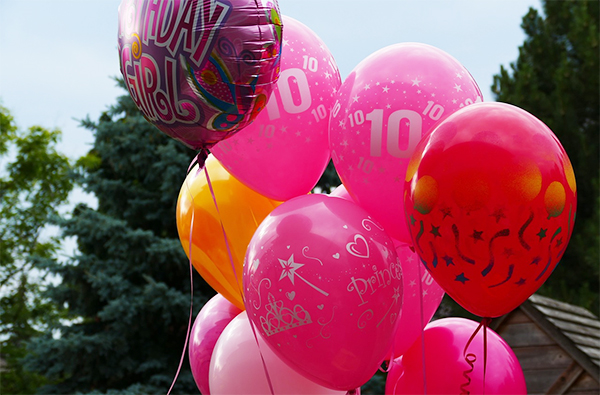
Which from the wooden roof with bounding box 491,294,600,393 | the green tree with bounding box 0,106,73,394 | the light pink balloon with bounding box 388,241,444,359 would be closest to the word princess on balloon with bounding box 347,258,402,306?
the light pink balloon with bounding box 388,241,444,359

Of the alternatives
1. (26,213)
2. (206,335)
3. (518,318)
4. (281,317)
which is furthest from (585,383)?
(26,213)

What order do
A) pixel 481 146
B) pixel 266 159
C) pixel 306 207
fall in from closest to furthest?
pixel 481 146
pixel 306 207
pixel 266 159

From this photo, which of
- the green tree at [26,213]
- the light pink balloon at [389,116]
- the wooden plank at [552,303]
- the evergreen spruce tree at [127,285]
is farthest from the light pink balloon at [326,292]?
the green tree at [26,213]

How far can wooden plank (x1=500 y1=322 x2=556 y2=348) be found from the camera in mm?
4812

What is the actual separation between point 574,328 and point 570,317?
27 cm

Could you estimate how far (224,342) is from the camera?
8.23 feet

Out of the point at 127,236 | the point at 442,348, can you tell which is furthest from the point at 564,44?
the point at 442,348

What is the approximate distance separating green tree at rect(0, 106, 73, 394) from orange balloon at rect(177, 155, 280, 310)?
36.9 ft

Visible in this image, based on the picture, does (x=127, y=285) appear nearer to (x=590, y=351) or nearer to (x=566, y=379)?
(x=566, y=379)

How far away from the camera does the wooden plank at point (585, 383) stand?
453 cm

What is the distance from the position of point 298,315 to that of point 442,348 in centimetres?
76

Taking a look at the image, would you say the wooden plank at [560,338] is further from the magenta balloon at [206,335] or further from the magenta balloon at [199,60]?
the magenta balloon at [199,60]

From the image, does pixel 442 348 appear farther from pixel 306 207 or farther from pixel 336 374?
pixel 306 207

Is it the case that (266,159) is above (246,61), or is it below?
below
